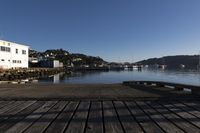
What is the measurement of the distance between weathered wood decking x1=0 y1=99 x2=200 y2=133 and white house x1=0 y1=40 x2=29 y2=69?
200 feet

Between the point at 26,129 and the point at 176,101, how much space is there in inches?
208

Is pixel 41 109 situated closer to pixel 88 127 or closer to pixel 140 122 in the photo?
pixel 88 127

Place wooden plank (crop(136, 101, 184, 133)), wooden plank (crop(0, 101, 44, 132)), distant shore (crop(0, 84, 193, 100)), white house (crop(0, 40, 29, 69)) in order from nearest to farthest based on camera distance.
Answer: wooden plank (crop(136, 101, 184, 133)) → wooden plank (crop(0, 101, 44, 132)) → distant shore (crop(0, 84, 193, 100)) → white house (crop(0, 40, 29, 69))

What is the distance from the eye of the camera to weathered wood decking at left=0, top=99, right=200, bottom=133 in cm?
441

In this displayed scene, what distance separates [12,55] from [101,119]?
67.8 metres

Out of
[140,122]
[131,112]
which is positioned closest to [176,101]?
[131,112]

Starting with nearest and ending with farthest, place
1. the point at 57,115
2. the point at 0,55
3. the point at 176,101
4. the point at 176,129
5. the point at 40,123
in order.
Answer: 1. the point at 176,129
2. the point at 40,123
3. the point at 57,115
4. the point at 176,101
5. the point at 0,55

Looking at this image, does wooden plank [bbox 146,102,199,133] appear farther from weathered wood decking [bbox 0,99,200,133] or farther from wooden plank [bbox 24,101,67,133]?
wooden plank [bbox 24,101,67,133]

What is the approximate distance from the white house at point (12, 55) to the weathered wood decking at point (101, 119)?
61.1 meters

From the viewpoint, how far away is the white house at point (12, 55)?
62469 mm

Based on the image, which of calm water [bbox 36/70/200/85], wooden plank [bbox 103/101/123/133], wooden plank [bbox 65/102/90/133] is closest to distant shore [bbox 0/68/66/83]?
calm water [bbox 36/70/200/85]

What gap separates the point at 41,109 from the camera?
6406mm

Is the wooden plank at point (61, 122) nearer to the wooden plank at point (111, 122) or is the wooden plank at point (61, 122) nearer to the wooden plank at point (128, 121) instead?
the wooden plank at point (111, 122)

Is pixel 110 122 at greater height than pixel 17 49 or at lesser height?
lesser
